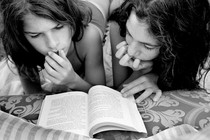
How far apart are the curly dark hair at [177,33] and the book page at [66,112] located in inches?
11.4

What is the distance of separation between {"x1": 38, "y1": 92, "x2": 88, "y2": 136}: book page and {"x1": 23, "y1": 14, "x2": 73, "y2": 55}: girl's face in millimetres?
160

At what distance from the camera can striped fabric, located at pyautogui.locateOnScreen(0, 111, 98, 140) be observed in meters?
0.64

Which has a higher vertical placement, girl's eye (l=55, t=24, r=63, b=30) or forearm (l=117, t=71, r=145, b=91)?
girl's eye (l=55, t=24, r=63, b=30)

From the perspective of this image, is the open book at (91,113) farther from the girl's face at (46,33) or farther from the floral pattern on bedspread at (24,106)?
the girl's face at (46,33)

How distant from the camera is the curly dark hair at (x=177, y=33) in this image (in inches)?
28.5

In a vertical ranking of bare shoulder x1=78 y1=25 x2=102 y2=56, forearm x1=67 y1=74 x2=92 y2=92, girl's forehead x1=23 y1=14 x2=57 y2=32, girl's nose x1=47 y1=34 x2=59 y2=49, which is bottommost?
forearm x1=67 y1=74 x2=92 y2=92

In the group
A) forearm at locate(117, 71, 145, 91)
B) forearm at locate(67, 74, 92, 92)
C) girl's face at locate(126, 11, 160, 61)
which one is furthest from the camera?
forearm at locate(117, 71, 145, 91)

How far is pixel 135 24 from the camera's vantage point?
29.8 inches

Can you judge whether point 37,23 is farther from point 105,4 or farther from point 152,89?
point 105,4

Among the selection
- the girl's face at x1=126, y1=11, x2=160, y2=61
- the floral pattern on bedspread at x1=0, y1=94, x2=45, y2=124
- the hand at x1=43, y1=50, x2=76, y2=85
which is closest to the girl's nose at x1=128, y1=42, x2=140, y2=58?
the girl's face at x1=126, y1=11, x2=160, y2=61

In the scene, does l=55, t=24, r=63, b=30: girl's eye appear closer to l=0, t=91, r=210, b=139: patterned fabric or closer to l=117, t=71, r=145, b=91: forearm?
l=0, t=91, r=210, b=139: patterned fabric

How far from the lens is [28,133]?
2.15 feet

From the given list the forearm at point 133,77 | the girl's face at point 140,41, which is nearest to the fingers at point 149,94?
the girl's face at point 140,41

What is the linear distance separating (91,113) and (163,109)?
0.22 m
